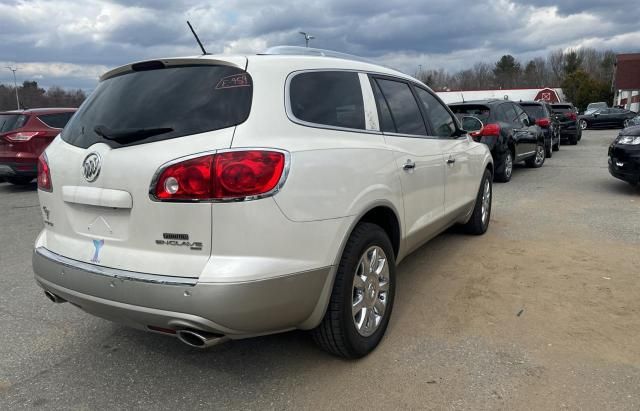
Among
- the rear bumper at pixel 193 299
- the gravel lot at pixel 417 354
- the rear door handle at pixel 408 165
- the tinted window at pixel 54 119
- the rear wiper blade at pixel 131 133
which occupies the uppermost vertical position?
the tinted window at pixel 54 119

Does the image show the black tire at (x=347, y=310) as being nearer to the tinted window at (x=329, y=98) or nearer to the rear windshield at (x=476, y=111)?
the tinted window at (x=329, y=98)

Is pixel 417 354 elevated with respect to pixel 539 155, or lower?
lower

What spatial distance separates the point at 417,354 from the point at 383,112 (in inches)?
63.7

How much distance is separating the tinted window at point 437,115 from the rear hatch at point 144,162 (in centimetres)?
216

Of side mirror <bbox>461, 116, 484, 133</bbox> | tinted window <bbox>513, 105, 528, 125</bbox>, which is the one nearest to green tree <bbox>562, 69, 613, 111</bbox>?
tinted window <bbox>513, 105, 528, 125</bbox>

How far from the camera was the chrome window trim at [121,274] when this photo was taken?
234 centimetres

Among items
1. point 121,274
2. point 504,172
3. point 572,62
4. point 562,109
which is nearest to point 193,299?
point 121,274

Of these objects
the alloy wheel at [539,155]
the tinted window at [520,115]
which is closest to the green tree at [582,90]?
the alloy wheel at [539,155]

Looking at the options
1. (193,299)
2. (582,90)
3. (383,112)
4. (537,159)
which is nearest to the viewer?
(193,299)

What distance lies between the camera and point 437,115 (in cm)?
455

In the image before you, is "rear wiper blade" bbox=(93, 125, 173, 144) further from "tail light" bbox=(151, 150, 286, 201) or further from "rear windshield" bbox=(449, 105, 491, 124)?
"rear windshield" bbox=(449, 105, 491, 124)

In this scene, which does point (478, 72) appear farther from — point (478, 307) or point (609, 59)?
point (478, 307)

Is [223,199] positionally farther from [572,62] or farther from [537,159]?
[572,62]

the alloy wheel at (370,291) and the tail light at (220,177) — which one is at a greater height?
the tail light at (220,177)
